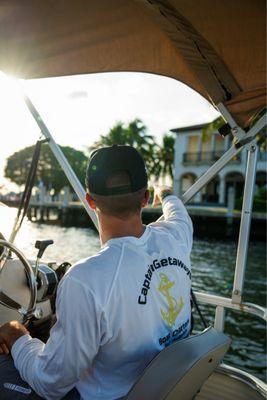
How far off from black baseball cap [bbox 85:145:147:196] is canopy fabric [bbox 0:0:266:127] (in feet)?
3.76

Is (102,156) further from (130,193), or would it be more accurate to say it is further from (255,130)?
(255,130)

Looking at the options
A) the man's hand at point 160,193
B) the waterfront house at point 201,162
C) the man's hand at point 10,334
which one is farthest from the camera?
the waterfront house at point 201,162

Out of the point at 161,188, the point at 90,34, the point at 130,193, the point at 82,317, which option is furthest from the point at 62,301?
the point at 90,34

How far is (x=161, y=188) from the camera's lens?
2.70 m

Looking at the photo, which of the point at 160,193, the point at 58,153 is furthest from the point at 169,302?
the point at 58,153

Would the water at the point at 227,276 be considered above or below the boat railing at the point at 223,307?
below

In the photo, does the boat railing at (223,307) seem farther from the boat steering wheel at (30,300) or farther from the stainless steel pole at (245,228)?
the boat steering wheel at (30,300)

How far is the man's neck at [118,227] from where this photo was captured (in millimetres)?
1613

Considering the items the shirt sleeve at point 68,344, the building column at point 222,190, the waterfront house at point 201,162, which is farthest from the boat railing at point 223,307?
the building column at point 222,190

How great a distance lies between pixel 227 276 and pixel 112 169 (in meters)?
15.0

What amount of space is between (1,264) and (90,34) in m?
1.60

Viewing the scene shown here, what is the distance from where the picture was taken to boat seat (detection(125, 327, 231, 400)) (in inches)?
52.6

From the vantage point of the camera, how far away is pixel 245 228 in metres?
2.71

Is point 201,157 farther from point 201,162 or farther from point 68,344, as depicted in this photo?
point 68,344
